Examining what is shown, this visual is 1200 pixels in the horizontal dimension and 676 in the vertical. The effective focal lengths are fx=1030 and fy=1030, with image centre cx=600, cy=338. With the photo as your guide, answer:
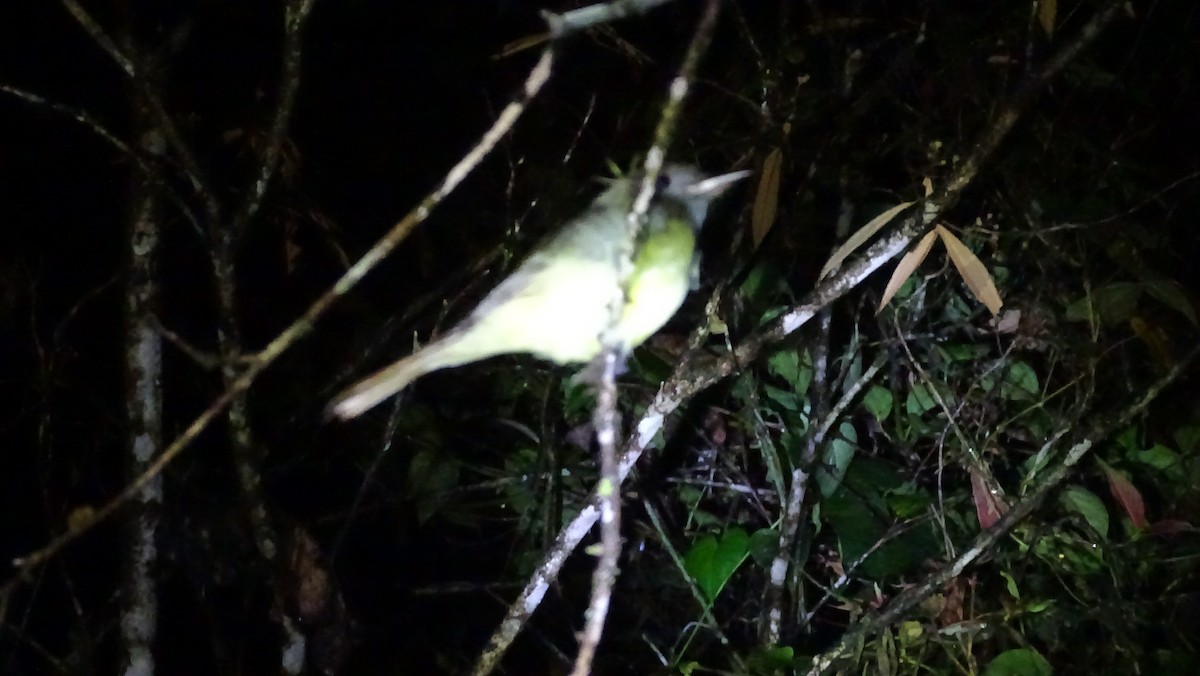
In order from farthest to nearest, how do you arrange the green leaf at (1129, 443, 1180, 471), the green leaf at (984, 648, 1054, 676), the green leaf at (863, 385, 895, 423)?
the green leaf at (863, 385, 895, 423)
the green leaf at (1129, 443, 1180, 471)
the green leaf at (984, 648, 1054, 676)

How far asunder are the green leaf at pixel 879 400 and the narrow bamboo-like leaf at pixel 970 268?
0.95 m

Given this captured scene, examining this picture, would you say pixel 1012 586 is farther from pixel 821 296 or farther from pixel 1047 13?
pixel 1047 13

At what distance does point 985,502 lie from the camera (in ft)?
8.80

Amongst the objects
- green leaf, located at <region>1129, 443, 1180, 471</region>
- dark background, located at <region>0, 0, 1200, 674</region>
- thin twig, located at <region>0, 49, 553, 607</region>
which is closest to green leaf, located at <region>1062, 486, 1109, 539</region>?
green leaf, located at <region>1129, 443, 1180, 471</region>

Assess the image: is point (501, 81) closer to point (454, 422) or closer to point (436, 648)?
point (454, 422)

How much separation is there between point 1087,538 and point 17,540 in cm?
291

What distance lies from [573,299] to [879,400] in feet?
4.54

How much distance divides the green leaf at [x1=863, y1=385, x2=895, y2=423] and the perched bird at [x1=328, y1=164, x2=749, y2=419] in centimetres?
114

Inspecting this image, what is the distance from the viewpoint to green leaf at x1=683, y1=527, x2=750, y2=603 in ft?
9.00

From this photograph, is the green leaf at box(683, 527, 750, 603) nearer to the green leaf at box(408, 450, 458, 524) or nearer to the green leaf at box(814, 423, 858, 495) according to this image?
the green leaf at box(814, 423, 858, 495)

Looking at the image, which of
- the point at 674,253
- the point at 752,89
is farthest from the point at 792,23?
the point at 674,253


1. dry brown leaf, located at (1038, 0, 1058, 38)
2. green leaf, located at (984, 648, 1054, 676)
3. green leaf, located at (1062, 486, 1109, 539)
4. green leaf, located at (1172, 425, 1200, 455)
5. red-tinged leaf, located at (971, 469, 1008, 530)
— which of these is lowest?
green leaf, located at (984, 648, 1054, 676)

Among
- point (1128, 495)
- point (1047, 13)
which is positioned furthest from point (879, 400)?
point (1047, 13)

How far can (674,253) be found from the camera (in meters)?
1.96
